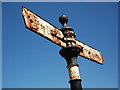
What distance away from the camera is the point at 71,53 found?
475 centimetres

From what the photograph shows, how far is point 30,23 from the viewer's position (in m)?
4.43

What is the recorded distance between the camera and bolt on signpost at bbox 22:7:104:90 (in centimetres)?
445

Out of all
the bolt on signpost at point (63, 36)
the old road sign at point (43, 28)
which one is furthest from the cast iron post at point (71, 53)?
the old road sign at point (43, 28)

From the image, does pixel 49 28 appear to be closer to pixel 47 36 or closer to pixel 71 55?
pixel 47 36

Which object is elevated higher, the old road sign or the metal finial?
the metal finial

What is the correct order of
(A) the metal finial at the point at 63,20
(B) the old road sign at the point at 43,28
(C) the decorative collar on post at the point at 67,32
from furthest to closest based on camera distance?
1. (A) the metal finial at the point at 63,20
2. (C) the decorative collar on post at the point at 67,32
3. (B) the old road sign at the point at 43,28

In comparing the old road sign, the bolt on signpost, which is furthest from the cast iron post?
the old road sign

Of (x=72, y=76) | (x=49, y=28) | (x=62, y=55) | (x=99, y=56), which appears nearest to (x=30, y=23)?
(x=49, y=28)

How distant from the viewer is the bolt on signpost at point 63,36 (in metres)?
4.45

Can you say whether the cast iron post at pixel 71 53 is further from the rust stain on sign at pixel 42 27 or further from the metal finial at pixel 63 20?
the rust stain on sign at pixel 42 27

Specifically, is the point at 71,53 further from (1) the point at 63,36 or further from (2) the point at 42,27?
(2) the point at 42,27

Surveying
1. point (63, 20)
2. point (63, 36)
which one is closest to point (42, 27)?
point (63, 36)

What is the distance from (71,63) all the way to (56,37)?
626mm

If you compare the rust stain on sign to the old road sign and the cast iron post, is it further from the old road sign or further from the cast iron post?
the cast iron post
